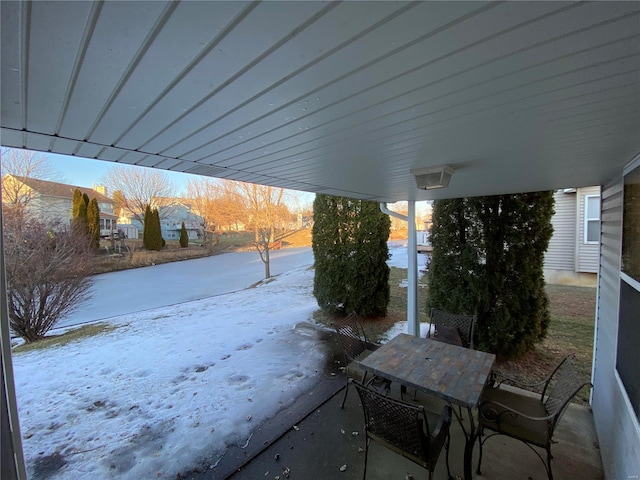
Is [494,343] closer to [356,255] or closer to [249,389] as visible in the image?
[356,255]

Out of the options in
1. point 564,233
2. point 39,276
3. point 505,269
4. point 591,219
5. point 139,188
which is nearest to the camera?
point 505,269

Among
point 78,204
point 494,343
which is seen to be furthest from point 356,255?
point 78,204

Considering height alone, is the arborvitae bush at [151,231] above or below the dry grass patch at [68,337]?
above

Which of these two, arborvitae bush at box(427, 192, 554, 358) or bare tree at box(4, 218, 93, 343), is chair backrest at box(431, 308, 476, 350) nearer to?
arborvitae bush at box(427, 192, 554, 358)

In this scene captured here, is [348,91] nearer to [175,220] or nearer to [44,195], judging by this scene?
[44,195]

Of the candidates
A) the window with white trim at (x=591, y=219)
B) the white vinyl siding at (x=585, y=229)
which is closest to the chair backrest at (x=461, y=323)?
the white vinyl siding at (x=585, y=229)

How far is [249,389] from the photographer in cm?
314

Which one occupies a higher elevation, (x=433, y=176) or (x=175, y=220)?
(x=175, y=220)

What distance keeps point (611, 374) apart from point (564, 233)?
23.6 feet

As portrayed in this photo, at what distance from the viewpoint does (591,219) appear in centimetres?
692

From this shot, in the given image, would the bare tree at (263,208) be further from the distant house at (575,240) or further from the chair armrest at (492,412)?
the chair armrest at (492,412)

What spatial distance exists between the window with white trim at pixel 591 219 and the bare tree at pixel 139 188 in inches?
809

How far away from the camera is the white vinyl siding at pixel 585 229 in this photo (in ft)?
22.5

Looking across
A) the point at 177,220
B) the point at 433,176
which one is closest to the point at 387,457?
the point at 433,176
